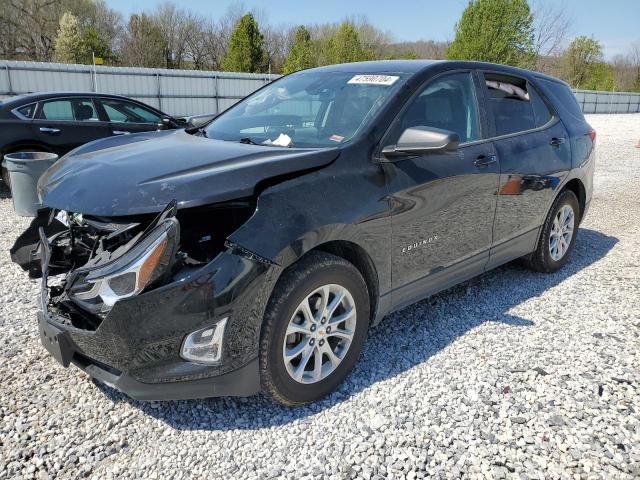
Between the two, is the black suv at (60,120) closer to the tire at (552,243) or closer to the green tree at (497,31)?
the tire at (552,243)

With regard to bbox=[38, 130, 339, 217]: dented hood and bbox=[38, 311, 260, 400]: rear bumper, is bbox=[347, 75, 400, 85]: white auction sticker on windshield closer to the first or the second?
bbox=[38, 130, 339, 217]: dented hood

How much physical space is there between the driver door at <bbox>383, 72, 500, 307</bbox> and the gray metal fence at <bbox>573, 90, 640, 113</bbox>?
37.0m

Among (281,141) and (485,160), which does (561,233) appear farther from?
(281,141)

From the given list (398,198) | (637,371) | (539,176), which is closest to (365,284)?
(398,198)

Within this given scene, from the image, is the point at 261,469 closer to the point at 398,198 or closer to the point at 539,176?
the point at 398,198

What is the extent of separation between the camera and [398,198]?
2.97 metres

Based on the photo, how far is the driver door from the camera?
3.05 meters

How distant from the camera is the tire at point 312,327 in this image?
2.48 meters

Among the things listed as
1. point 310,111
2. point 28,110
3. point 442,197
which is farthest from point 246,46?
point 442,197

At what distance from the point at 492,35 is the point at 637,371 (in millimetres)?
31860

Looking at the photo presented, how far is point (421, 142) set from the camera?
285 centimetres

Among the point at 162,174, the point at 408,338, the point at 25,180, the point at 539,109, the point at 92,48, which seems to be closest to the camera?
the point at 162,174

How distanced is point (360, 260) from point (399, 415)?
33.2 inches

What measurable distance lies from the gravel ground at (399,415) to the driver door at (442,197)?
0.47 metres
